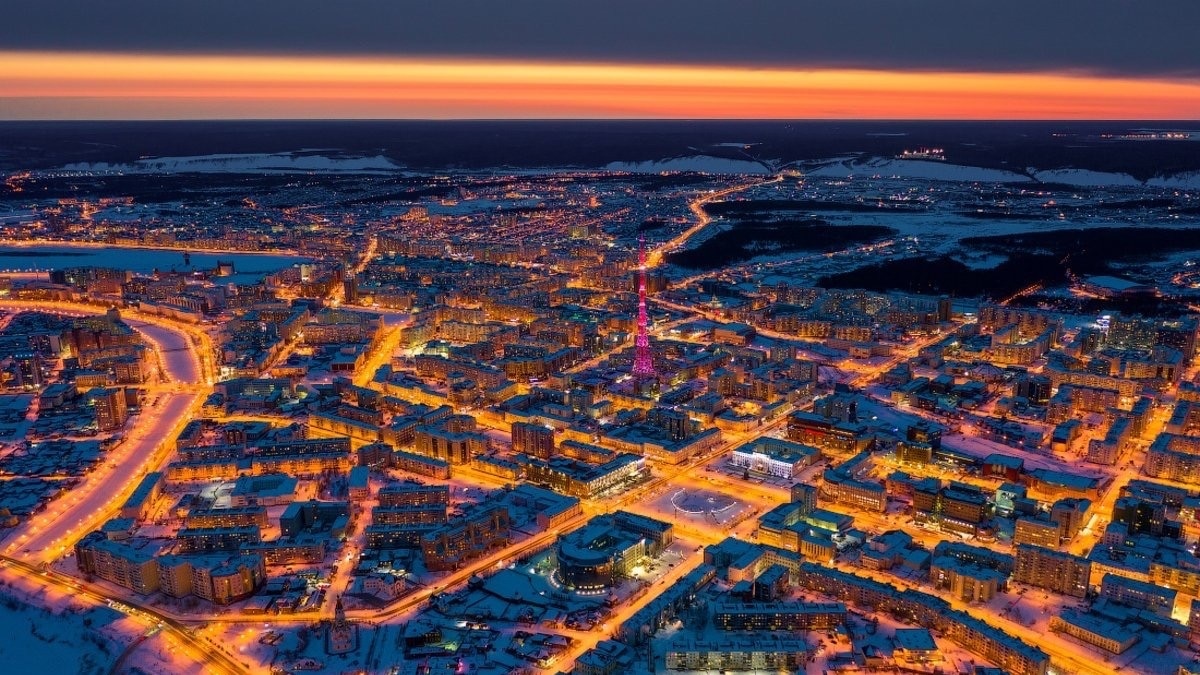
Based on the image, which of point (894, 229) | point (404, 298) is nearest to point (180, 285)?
point (404, 298)

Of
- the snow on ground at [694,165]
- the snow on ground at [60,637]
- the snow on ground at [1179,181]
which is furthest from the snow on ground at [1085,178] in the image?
the snow on ground at [60,637]

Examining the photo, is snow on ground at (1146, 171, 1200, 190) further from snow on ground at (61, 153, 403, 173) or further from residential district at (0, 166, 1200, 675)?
snow on ground at (61, 153, 403, 173)

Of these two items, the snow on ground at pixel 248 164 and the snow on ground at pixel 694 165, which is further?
the snow on ground at pixel 248 164

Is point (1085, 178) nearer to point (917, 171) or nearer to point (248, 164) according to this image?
point (917, 171)

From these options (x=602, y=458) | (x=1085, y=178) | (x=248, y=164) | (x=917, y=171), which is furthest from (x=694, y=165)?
(x=602, y=458)

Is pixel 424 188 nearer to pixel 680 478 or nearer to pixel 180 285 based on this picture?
pixel 180 285

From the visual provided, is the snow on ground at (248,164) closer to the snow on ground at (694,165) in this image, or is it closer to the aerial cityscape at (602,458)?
the snow on ground at (694,165)
